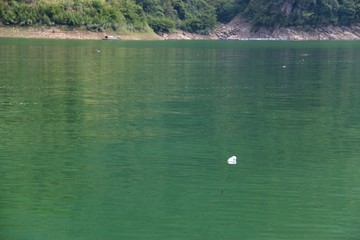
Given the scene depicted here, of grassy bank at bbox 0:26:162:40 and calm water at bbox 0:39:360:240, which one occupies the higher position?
calm water at bbox 0:39:360:240

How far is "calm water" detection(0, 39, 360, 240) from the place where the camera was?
24453 mm

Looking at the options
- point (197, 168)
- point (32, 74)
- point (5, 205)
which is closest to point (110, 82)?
point (32, 74)

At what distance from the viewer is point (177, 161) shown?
33.3 meters

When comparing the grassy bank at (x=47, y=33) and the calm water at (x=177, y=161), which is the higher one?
the calm water at (x=177, y=161)

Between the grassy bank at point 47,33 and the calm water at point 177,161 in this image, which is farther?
the grassy bank at point 47,33

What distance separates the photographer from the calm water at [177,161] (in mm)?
24453

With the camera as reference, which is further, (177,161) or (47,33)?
(47,33)

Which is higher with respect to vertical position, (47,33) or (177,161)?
(177,161)

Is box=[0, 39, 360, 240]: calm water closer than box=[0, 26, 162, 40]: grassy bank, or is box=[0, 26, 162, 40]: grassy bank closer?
box=[0, 39, 360, 240]: calm water

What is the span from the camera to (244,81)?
69.4 meters

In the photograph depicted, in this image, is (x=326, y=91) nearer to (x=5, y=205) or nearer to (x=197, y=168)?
(x=197, y=168)

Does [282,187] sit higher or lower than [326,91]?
higher

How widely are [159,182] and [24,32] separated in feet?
519

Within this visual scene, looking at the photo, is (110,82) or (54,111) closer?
(54,111)
